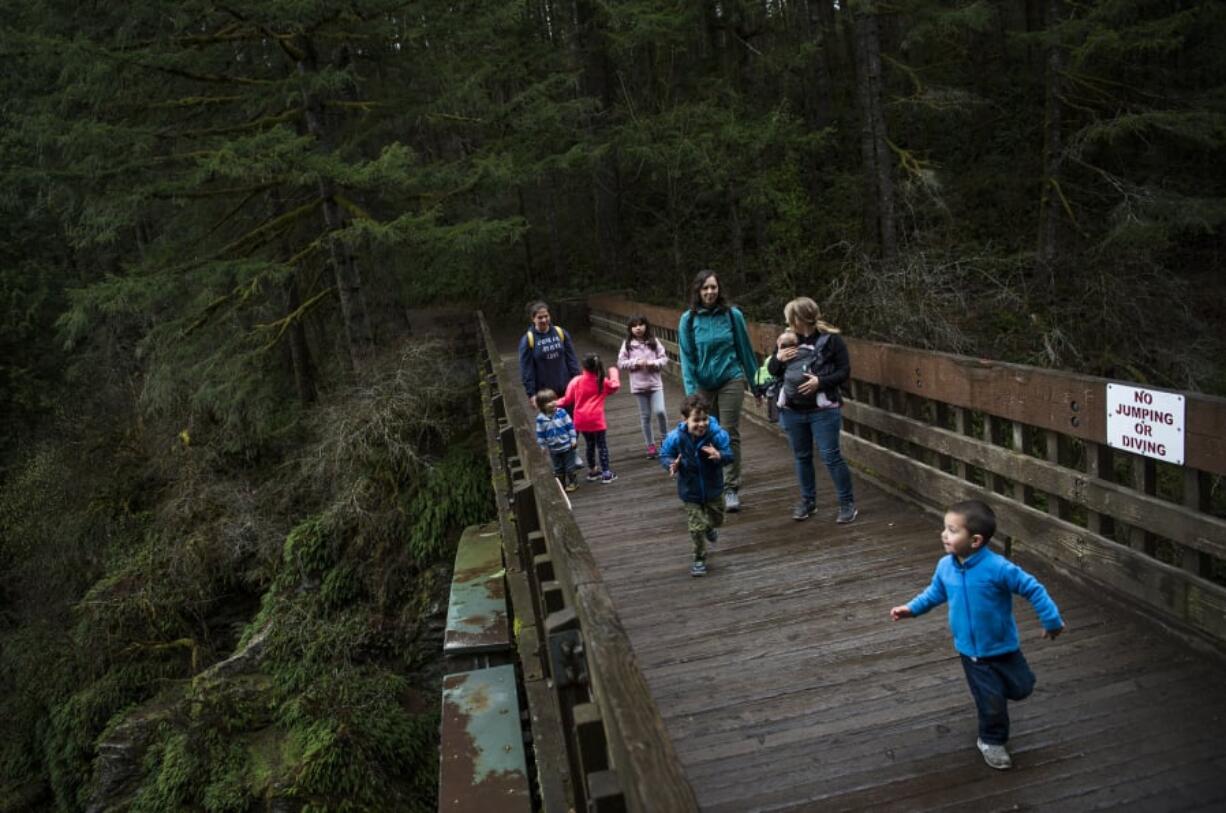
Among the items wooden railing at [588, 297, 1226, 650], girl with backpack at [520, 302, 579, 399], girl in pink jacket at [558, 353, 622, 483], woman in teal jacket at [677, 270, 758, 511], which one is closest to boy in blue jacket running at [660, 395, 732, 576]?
woman in teal jacket at [677, 270, 758, 511]

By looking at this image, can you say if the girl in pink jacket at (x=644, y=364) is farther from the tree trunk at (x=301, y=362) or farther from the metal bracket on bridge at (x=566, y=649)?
the tree trunk at (x=301, y=362)

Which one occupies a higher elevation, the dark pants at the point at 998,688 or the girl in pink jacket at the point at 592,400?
the girl in pink jacket at the point at 592,400

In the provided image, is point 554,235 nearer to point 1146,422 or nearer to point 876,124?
point 876,124

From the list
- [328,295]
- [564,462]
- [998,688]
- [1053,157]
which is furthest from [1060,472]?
[328,295]

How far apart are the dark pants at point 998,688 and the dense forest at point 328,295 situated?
7.34 m

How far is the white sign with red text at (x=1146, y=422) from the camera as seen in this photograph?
4.39 m

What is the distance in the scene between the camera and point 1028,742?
13.0ft

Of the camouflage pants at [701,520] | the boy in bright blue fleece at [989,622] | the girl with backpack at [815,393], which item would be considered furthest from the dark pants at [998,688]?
the girl with backpack at [815,393]

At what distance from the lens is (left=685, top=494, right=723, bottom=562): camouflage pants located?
6223 millimetres

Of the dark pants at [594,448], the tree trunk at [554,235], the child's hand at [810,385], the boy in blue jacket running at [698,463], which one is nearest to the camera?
the boy in blue jacket running at [698,463]

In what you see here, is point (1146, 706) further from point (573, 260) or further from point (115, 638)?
point (573, 260)

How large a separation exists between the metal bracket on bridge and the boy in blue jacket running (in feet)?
9.14

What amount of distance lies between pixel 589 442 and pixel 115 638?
9.35m

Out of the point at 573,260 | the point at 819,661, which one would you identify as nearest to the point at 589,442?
the point at 819,661
